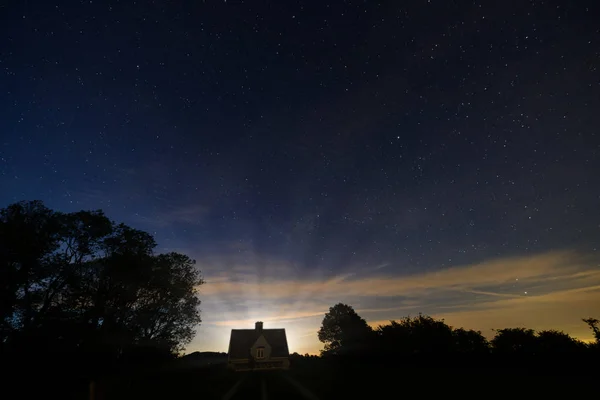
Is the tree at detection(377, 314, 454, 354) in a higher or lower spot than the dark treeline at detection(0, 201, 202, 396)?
lower

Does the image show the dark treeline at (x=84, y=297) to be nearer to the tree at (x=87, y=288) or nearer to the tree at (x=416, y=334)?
the tree at (x=87, y=288)

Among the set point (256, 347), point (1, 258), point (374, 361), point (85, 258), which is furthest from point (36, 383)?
point (256, 347)

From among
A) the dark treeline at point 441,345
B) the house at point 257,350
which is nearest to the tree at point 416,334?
the dark treeline at point 441,345

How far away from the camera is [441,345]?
142 feet

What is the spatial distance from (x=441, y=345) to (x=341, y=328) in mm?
51294

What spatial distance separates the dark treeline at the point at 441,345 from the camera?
16.6 metres

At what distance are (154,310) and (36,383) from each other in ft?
72.0

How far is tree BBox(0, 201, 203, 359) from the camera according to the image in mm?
27984

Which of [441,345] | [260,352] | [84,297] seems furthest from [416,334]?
[84,297]

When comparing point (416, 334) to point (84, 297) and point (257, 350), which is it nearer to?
point (257, 350)

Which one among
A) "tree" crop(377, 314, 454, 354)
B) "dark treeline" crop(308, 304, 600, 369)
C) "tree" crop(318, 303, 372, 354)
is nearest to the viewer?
"dark treeline" crop(308, 304, 600, 369)

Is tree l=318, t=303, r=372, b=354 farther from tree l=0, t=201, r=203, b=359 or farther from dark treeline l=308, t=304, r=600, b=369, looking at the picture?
tree l=0, t=201, r=203, b=359

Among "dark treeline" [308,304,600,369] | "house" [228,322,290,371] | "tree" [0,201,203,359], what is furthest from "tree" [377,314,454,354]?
"tree" [0,201,203,359]

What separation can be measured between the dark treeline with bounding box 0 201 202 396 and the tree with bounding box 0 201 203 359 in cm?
8
